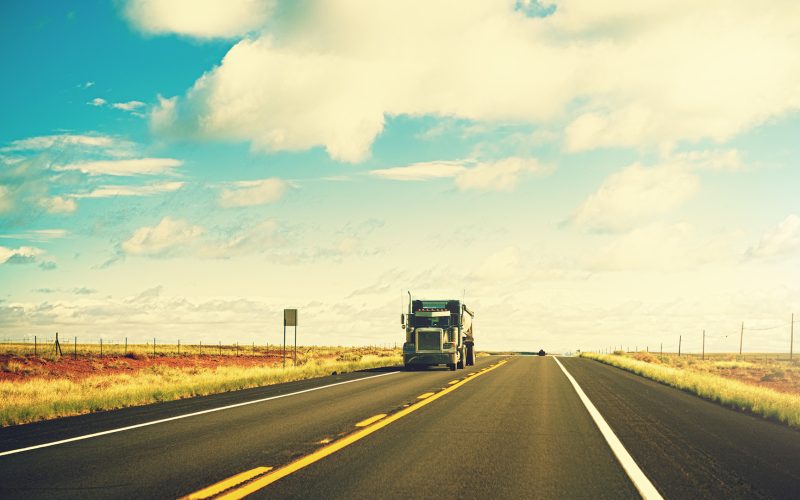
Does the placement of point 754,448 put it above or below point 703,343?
above

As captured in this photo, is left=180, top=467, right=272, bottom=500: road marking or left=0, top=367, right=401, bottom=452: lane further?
left=0, top=367, right=401, bottom=452: lane

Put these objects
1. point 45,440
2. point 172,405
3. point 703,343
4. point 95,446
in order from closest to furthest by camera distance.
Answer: point 95,446 < point 45,440 < point 172,405 < point 703,343

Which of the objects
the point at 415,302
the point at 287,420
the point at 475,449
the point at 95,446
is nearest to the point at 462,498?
the point at 475,449

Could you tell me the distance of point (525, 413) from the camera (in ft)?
43.8

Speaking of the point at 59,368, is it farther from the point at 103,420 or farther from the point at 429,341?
the point at 103,420

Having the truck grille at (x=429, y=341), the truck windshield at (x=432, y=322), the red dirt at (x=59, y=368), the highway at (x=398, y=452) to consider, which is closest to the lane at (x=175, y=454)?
the highway at (x=398, y=452)

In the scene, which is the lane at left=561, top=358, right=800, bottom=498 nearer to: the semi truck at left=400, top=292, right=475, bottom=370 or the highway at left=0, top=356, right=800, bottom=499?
the highway at left=0, top=356, right=800, bottom=499

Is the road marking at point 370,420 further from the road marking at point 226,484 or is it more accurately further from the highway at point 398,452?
the road marking at point 226,484

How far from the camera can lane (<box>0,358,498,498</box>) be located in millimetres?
6676

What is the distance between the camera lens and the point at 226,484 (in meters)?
6.62

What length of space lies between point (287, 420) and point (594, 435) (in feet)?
16.7

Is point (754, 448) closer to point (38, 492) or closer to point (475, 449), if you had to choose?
point (475, 449)

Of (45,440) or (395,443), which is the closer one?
(395,443)

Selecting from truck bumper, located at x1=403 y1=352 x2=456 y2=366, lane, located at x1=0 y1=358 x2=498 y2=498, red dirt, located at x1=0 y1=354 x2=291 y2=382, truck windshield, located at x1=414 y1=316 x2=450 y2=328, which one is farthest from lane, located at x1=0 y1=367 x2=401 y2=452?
red dirt, located at x1=0 y1=354 x2=291 y2=382
